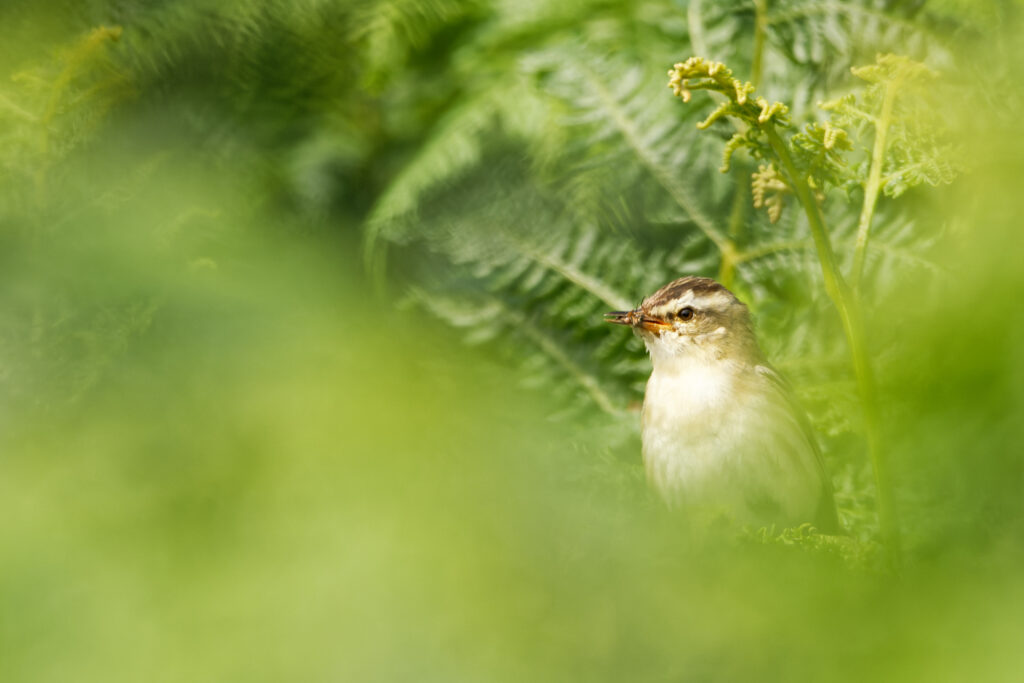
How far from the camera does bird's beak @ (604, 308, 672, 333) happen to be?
0.82 metres

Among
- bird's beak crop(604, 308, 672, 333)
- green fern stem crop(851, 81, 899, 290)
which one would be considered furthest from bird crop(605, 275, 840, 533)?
green fern stem crop(851, 81, 899, 290)

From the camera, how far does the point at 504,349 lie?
2.98 ft

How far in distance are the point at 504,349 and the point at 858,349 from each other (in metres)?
0.46

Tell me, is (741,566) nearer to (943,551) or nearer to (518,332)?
(943,551)

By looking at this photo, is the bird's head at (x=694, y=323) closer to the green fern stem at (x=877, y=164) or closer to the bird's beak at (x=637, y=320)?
the bird's beak at (x=637, y=320)

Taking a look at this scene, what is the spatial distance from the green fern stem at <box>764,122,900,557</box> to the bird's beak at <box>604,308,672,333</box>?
0.81 ft

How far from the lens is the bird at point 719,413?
82cm

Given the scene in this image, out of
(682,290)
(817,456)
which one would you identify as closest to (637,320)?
(682,290)

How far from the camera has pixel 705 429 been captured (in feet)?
2.96

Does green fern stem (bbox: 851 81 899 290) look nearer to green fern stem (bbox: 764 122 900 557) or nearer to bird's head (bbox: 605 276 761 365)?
green fern stem (bbox: 764 122 900 557)

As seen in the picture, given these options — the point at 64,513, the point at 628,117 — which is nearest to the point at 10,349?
the point at 64,513

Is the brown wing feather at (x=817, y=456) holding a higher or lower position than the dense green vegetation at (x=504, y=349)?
lower

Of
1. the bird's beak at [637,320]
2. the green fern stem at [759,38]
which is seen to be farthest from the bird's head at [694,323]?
the green fern stem at [759,38]

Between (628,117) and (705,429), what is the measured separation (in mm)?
354
